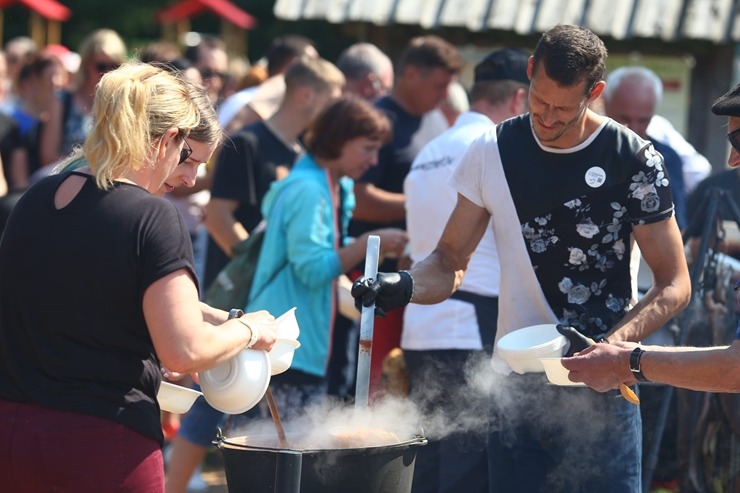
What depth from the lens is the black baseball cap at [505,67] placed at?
4.93 metres

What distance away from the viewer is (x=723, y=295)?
522cm

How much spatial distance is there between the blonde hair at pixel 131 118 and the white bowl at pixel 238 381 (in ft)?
1.90

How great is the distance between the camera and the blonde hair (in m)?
2.84

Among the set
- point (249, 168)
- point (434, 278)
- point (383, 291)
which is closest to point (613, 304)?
point (434, 278)

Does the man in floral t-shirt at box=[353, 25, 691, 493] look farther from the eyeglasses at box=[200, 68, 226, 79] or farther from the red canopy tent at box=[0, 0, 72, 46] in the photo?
the red canopy tent at box=[0, 0, 72, 46]

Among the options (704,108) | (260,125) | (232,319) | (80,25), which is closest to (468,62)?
(704,108)

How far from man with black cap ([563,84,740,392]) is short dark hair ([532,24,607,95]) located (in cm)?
41

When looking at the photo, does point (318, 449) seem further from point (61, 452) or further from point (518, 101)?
point (518, 101)

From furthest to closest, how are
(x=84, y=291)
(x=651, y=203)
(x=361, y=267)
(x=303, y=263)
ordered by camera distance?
(x=361, y=267) → (x=303, y=263) → (x=651, y=203) → (x=84, y=291)

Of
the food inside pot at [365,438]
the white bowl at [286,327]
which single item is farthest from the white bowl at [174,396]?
the food inside pot at [365,438]

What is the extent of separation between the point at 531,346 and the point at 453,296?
53.2 inches

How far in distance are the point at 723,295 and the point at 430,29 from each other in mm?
3371

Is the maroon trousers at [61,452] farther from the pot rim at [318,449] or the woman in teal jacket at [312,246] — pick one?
the woman in teal jacket at [312,246]

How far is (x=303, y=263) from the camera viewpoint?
5039 mm
